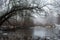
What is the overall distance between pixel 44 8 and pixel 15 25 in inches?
23.8

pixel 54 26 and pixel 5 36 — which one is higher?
pixel 54 26

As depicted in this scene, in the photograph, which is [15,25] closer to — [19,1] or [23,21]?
[23,21]

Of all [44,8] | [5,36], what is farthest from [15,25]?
[44,8]

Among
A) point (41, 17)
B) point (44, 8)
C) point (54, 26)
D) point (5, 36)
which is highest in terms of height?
point (44, 8)

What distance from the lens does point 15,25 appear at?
7.68 feet

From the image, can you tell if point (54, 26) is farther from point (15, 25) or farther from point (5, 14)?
point (5, 14)

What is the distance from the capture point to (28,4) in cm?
235

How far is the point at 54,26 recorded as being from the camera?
91.0 inches

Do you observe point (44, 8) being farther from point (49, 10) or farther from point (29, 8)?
point (29, 8)

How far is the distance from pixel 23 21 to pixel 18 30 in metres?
0.18

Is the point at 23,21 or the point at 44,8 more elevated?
the point at 44,8

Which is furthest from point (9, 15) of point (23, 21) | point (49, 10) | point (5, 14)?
point (49, 10)

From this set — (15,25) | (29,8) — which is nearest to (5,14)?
(15,25)

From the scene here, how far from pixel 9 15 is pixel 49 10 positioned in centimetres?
73
